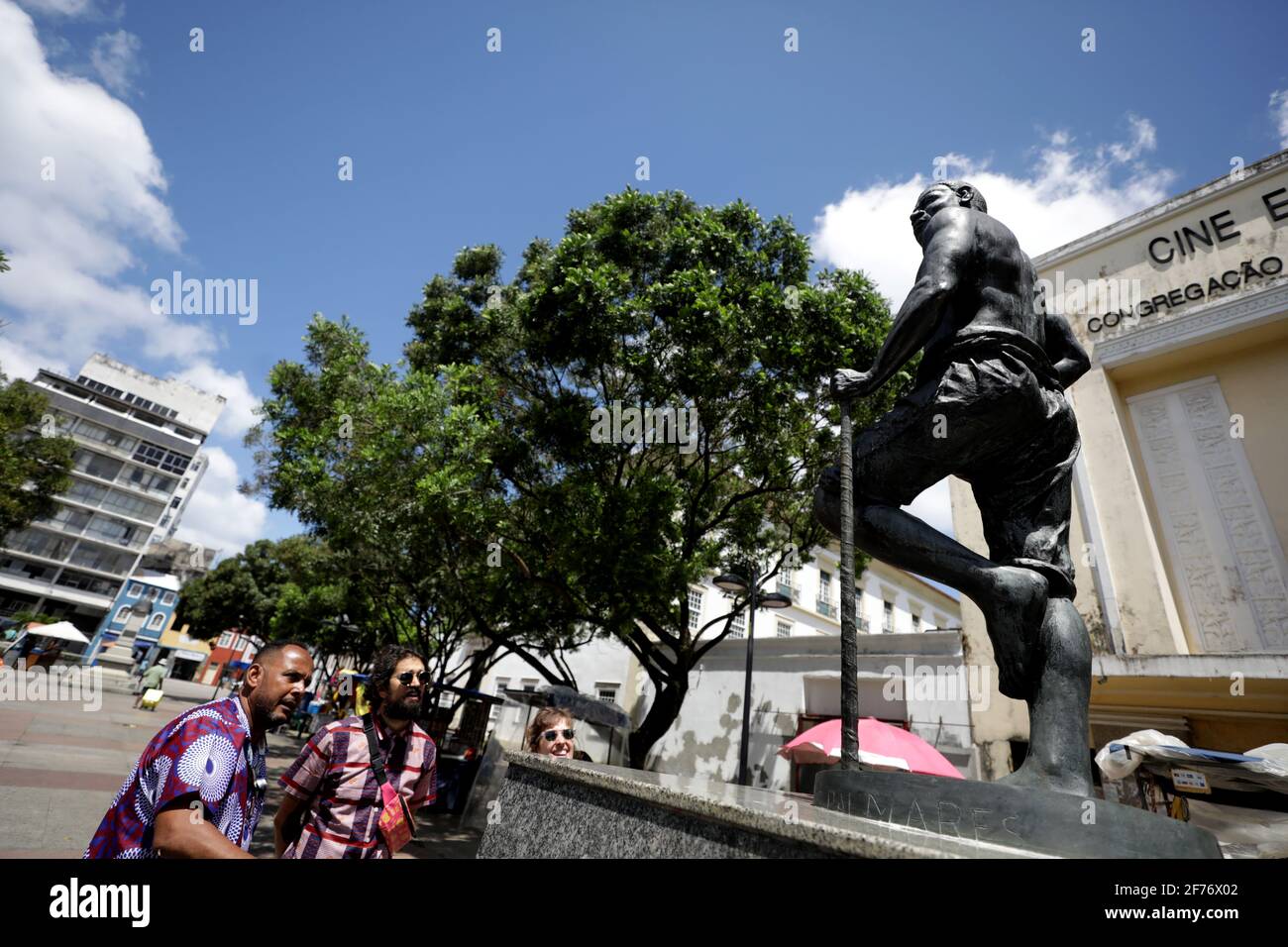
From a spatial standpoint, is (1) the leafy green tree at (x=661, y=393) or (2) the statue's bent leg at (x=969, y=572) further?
(1) the leafy green tree at (x=661, y=393)

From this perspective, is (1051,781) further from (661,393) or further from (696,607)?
(696,607)

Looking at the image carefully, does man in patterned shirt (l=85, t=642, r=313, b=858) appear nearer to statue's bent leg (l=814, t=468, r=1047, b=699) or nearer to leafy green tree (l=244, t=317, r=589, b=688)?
statue's bent leg (l=814, t=468, r=1047, b=699)

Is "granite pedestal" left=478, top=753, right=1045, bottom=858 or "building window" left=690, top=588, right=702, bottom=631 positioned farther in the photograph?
"building window" left=690, top=588, right=702, bottom=631

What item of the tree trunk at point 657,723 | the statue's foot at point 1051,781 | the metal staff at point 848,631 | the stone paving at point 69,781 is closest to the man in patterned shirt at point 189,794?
the metal staff at point 848,631

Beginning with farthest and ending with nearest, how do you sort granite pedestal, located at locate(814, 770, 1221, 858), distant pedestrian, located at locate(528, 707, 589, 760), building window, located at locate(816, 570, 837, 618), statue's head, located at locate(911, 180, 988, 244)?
building window, located at locate(816, 570, 837, 618), distant pedestrian, located at locate(528, 707, 589, 760), statue's head, located at locate(911, 180, 988, 244), granite pedestal, located at locate(814, 770, 1221, 858)

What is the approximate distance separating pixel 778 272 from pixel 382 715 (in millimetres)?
9381

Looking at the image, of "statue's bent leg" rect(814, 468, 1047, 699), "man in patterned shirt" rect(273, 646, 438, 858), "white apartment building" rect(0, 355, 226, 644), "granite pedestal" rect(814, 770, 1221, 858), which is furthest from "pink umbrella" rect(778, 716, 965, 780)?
"white apartment building" rect(0, 355, 226, 644)

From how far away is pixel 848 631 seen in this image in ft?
8.96

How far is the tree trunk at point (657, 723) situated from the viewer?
10539mm

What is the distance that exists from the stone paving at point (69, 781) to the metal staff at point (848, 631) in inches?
241

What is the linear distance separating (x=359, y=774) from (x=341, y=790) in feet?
0.28

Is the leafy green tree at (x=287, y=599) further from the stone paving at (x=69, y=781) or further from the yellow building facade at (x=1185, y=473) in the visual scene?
the yellow building facade at (x=1185, y=473)

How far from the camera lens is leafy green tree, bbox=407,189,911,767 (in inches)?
362
